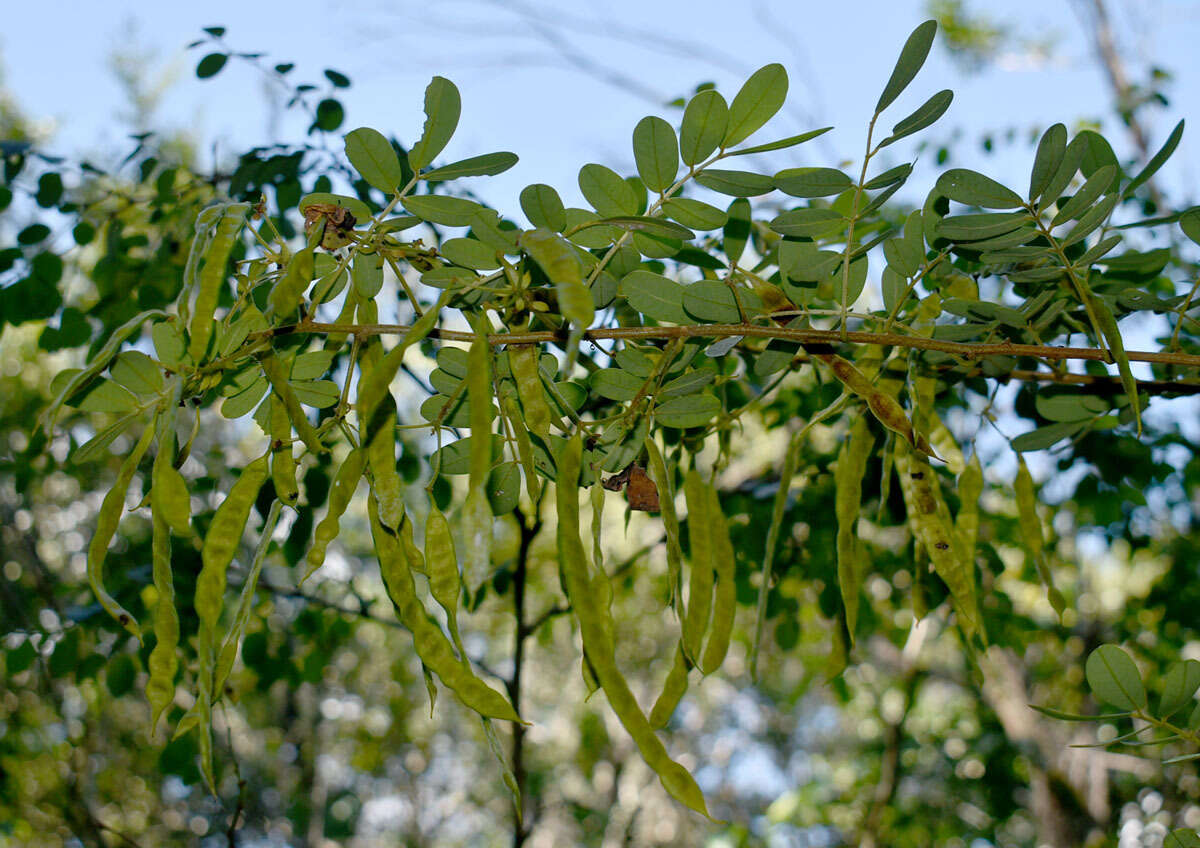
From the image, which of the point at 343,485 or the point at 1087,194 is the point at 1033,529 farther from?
the point at 343,485

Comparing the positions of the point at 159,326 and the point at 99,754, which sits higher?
the point at 159,326

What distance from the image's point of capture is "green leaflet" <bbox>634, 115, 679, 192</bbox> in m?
0.82

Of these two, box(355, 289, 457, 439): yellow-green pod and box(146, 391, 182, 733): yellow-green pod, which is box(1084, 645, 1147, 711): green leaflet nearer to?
box(355, 289, 457, 439): yellow-green pod

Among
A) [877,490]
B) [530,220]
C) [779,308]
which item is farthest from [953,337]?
[877,490]

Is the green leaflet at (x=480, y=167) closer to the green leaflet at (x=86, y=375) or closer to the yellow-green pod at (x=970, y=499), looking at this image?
the green leaflet at (x=86, y=375)

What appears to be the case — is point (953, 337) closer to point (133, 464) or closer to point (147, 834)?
point (133, 464)

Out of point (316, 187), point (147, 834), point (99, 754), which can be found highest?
point (316, 187)

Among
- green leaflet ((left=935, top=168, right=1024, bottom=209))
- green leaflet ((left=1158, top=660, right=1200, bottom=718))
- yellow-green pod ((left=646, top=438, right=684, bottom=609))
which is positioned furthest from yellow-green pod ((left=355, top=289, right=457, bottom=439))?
→ green leaflet ((left=1158, top=660, right=1200, bottom=718))

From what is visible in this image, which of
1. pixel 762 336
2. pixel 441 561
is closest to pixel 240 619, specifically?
pixel 441 561

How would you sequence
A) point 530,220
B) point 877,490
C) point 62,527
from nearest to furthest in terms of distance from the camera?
1. point 530,220
2. point 877,490
3. point 62,527

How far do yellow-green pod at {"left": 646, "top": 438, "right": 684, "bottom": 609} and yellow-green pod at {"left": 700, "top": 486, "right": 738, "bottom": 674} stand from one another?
56 millimetres

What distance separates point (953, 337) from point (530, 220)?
44 cm

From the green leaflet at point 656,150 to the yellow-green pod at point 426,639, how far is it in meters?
0.40

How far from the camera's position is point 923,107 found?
2.47 ft
